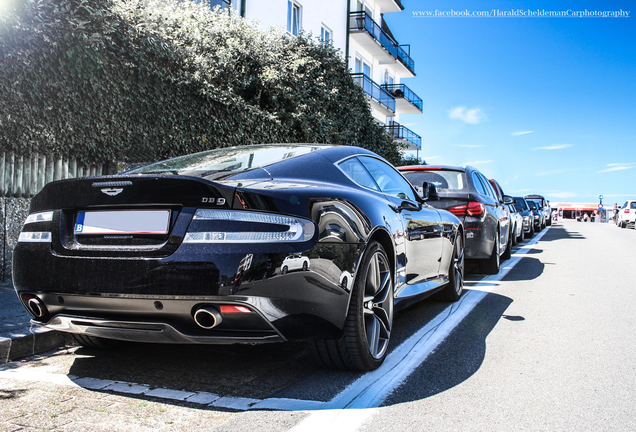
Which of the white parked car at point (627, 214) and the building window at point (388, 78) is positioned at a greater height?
the building window at point (388, 78)

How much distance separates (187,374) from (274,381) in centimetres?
55

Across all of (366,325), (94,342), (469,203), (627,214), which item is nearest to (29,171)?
(94,342)

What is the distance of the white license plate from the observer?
111 inches

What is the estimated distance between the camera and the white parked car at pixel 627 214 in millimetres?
37219

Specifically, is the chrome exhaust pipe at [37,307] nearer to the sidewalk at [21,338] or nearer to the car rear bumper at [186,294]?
the car rear bumper at [186,294]

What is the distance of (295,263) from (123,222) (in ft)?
3.01

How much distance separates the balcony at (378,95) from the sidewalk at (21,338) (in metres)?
24.0

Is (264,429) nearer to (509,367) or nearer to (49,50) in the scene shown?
(509,367)

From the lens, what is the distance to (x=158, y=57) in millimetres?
7965

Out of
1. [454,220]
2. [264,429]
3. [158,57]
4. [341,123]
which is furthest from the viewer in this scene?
[341,123]

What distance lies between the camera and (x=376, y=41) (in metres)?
28.2

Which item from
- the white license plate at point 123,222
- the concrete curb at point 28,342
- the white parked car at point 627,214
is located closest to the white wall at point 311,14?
the concrete curb at point 28,342

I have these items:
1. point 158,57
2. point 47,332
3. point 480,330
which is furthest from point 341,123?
point 47,332

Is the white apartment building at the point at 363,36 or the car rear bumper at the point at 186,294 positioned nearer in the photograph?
the car rear bumper at the point at 186,294
